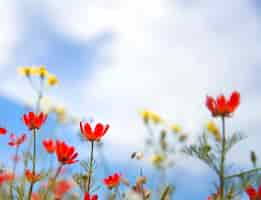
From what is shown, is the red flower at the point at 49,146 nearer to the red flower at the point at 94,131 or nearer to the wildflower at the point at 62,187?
the red flower at the point at 94,131

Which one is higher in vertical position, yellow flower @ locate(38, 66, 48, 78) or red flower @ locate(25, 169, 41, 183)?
yellow flower @ locate(38, 66, 48, 78)

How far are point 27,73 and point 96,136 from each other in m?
2.59

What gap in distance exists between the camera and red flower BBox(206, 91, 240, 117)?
223 cm

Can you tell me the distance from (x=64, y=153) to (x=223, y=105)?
32.0 inches

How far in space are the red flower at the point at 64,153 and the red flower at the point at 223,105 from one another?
71cm

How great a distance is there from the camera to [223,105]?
2234 millimetres

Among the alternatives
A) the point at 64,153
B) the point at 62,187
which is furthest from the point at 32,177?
the point at 62,187

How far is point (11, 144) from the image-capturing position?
3.06 m

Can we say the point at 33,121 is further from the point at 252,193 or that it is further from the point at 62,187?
the point at 62,187

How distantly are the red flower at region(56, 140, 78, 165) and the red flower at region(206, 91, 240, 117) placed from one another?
2.34 feet

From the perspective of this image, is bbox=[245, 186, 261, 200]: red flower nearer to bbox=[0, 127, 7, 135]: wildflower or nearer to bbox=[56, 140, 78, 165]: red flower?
bbox=[56, 140, 78, 165]: red flower

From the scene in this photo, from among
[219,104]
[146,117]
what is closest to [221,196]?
→ [219,104]

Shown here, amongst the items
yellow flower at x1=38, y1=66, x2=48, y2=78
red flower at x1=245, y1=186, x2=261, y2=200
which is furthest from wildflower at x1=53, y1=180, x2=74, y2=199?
red flower at x1=245, y1=186, x2=261, y2=200

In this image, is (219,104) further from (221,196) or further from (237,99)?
(221,196)
